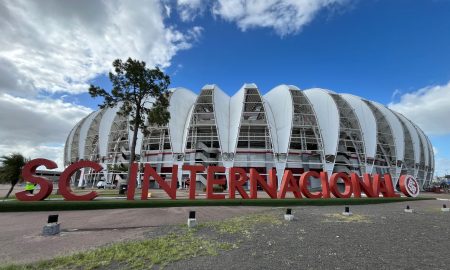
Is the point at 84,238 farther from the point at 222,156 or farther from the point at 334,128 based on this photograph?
the point at 334,128

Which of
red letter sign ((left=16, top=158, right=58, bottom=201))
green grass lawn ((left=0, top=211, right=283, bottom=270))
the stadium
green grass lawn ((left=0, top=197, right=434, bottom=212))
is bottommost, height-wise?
green grass lawn ((left=0, top=211, right=283, bottom=270))

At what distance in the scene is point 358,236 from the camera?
9.95 m

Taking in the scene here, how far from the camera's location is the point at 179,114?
175ft

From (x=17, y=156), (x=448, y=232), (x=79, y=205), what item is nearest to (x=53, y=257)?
(x=79, y=205)

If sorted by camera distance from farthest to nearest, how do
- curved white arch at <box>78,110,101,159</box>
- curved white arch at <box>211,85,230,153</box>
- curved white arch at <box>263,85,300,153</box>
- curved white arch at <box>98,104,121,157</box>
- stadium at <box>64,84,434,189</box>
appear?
curved white arch at <box>78,110,101,159</box> → curved white arch at <box>98,104,121,157</box> → curved white arch at <box>211,85,230,153</box> → stadium at <box>64,84,434,189</box> → curved white arch at <box>263,85,300,153</box>

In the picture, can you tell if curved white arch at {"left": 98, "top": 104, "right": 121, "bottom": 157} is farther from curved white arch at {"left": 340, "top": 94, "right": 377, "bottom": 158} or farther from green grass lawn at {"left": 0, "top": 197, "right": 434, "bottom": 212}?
curved white arch at {"left": 340, "top": 94, "right": 377, "bottom": 158}

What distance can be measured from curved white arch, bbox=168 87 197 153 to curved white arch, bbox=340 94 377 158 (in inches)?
1250

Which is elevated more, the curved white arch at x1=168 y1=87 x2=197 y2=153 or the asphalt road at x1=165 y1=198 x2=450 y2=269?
the curved white arch at x1=168 y1=87 x2=197 y2=153

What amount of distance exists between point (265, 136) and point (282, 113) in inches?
257

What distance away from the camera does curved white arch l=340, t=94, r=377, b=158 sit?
51419 millimetres

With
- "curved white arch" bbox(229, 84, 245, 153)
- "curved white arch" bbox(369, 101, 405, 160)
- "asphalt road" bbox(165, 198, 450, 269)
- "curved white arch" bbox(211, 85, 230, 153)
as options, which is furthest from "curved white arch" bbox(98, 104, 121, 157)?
"curved white arch" bbox(369, 101, 405, 160)

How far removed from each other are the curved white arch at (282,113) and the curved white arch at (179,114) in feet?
52.6

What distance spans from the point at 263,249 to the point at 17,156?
25.4 m

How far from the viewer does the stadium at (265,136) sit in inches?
1924
